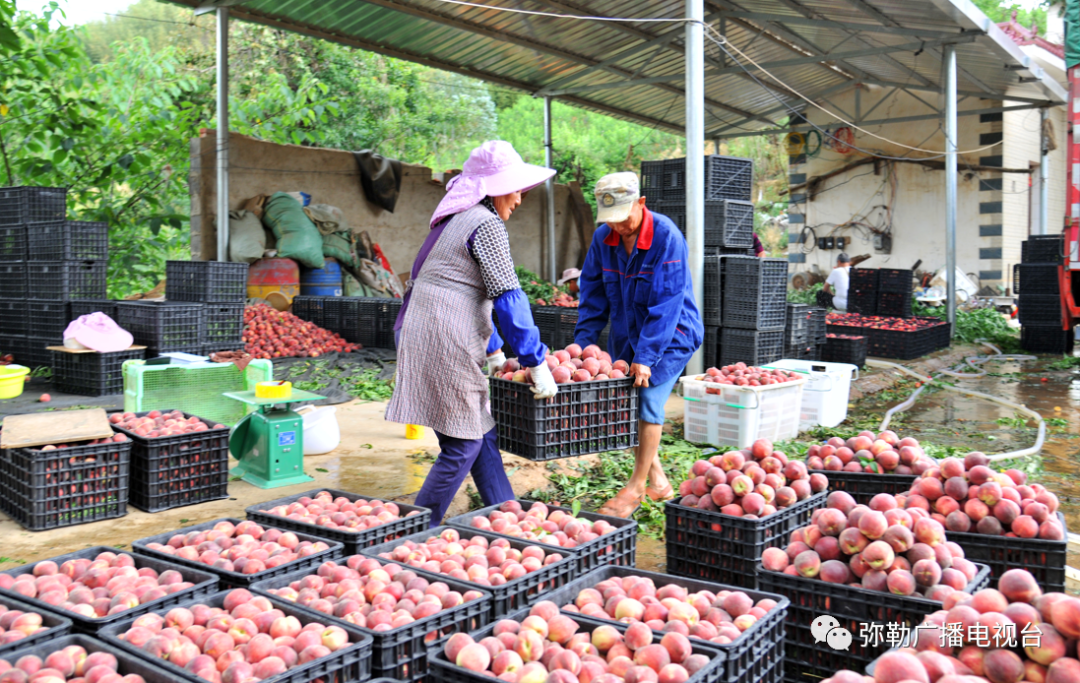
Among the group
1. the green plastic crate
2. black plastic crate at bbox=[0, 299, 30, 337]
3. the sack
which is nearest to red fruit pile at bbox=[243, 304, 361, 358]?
the sack

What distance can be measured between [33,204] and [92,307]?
128 cm

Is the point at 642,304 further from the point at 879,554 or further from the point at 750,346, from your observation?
the point at 750,346

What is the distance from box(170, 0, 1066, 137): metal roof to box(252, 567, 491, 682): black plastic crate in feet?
30.0

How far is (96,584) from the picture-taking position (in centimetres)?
263

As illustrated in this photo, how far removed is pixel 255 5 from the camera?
10.1m

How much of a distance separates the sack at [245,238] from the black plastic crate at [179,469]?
23.1 feet

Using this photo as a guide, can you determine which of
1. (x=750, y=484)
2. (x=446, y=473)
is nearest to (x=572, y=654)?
(x=750, y=484)

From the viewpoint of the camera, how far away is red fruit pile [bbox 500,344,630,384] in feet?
12.8

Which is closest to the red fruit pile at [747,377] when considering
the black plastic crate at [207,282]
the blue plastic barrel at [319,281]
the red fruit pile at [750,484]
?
the red fruit pile at [750,484]

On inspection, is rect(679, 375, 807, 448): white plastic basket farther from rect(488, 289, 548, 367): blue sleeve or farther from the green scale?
the green scale

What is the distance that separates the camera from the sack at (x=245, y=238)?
1130cm


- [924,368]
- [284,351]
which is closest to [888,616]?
[284,351]

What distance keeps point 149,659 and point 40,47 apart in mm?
9378

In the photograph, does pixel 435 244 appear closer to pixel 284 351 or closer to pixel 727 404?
pixel 727 404
